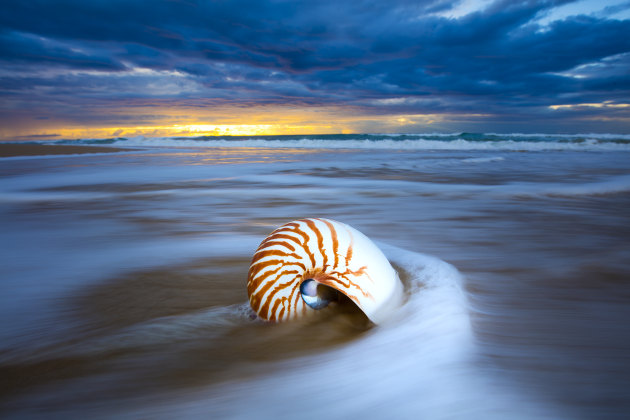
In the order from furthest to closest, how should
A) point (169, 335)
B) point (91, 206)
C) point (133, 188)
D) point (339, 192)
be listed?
Result: point (133, 188), point (339, 192), point (91, 206), point (169, 335)

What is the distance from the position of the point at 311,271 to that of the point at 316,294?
191 mm

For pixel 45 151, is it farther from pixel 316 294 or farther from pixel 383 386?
pixel 383 386

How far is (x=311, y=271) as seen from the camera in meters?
1.74

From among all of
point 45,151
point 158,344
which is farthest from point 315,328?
point 45,151

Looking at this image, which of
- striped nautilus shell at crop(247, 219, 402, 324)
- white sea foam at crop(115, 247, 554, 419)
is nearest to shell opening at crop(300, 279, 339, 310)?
striped nautilus shell at crop(247, 219, 402, 324)

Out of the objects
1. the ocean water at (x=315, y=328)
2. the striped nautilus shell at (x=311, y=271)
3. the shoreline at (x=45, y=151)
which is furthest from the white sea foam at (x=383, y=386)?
the shoreline at (x=45, y=151)

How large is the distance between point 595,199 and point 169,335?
540cm

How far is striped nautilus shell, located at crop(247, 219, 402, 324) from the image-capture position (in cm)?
170

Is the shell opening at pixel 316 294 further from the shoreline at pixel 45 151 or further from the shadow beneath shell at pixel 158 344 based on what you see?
the shoreline at pixel 45 151

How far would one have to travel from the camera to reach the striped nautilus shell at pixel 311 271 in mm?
1698

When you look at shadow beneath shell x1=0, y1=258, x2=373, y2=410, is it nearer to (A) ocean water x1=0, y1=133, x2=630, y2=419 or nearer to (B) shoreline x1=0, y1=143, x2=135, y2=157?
(A) ocean water x1=0, y1=133, x2=630, y2=419

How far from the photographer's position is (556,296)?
Result: 7.32ft

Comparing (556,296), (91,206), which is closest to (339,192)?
(91,206)

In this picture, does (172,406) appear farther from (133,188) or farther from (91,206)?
(133,188)
